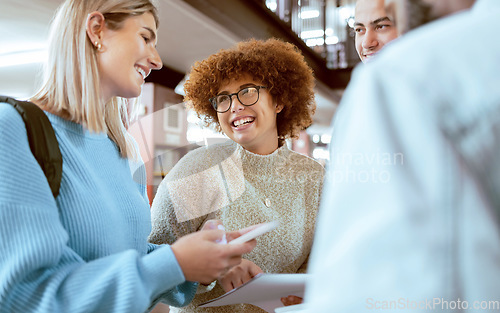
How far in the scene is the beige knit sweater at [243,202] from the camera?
146 cm

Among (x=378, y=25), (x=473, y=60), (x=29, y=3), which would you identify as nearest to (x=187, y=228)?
(x=378, y=25)

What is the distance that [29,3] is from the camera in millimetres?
3912

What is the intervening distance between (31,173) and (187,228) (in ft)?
2.36

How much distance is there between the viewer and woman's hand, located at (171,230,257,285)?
864 mm

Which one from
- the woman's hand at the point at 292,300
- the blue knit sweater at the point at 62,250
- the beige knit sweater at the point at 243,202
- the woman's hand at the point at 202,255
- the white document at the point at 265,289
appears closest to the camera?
the blue knit sweater at the point at 62,250

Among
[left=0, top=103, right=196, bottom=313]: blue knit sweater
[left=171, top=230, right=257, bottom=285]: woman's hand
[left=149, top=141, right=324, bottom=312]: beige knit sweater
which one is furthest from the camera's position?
[left=149, top=141, right=324, bottom=312]: beige knit sweater

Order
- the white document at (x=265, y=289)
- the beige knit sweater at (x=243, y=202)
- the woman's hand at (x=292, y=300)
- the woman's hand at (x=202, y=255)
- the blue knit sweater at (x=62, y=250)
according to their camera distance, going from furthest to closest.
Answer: the beige knit sweater at (x=243, y=202) → the woman's hand at (x=292, y=300) → the white document at (x=265, y=289) → the woman's hand at (x=202, y=255) → the blue knit sweater at (x=62, y=250)

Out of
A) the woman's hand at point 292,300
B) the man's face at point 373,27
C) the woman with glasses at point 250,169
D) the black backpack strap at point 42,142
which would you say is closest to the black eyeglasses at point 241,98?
the woman with glasses at point 250,169

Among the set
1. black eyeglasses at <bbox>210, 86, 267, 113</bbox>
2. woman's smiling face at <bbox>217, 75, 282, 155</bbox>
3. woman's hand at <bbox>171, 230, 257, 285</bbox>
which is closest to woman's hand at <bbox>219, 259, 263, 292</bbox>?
woman's hand at <bbox>171, 230, 257, 285</bbox>

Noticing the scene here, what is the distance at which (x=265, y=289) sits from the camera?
1.02m

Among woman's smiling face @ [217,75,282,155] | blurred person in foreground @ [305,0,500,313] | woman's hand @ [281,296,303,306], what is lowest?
woman's hand @ [281,296,303,306]

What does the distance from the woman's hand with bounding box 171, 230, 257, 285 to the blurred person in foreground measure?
545 mm

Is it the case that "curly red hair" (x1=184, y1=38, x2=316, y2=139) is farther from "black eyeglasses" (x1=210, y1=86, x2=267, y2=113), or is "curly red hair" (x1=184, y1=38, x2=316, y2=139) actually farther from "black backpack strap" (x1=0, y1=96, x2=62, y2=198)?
"black backpack strap" (x1=0, y1=96, x2=62, y2=198)

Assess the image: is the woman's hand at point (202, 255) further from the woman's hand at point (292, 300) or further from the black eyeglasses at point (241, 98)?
the black eyeglasses at point (241, 98)
